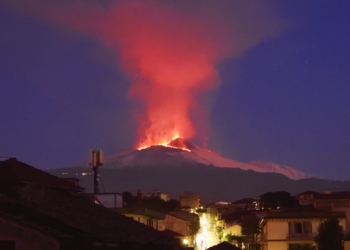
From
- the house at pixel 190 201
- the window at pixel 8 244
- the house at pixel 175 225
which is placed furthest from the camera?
the house at pixel 190 201

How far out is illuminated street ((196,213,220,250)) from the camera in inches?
2783

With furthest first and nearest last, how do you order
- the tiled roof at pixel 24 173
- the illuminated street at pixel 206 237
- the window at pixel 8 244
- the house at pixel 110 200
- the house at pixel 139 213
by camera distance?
the illuminated street at pixel 206 237 < the house at pixel 110 200 < the house at pixel 139 213 < the tiled roof at pixel 24 173 < the window at pixel 8 244

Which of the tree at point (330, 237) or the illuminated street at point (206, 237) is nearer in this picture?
the tree at point (330, 237)

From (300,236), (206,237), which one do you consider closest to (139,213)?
(300,236)

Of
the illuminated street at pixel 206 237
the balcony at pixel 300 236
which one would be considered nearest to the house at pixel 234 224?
the illuminated street at pixel 206 237

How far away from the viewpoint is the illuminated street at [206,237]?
232 feet

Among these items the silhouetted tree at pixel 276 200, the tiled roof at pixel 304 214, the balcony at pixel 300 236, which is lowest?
the balcony at pixel 300 236

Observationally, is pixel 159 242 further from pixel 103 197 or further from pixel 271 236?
pixel 271 236

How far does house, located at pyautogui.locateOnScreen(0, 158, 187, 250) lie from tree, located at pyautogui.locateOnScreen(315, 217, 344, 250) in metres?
24.6

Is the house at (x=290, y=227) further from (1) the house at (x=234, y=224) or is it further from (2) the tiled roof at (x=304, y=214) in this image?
(1) the house at (x=234, y=224)

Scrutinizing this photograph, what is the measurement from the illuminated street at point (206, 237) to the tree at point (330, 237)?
78.1ft

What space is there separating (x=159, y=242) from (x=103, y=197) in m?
25.8

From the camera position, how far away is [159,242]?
19.7m

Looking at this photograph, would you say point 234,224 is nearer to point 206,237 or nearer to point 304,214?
point 206,237
